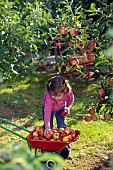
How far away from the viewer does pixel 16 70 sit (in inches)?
238

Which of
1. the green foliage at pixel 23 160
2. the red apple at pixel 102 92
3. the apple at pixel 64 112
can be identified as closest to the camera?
the green foliage at pixel 23 160

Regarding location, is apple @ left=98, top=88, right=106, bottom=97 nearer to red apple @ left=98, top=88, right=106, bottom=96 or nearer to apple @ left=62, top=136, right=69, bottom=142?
red apple @ left=98, top=88, right=106, bottom=96

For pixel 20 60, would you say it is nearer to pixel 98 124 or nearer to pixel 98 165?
pixel 98 124

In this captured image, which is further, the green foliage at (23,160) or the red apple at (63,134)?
the red apple at (63,134)

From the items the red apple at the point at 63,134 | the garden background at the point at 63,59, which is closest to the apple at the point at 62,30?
the garden background at the point at 63,59

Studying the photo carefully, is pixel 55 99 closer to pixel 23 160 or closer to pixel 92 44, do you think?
pixel 92 44

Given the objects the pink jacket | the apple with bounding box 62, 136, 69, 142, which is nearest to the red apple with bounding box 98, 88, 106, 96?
the apple with bounding box 62, 136, 69, 142

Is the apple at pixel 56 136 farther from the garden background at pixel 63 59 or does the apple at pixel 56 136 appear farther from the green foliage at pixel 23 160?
the green foliage at pixel 23 160

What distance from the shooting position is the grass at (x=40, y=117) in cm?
501

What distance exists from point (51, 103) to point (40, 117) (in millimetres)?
2250

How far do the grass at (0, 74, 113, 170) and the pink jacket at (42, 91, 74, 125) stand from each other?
315 mm

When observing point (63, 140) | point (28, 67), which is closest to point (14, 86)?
point (28, 67)

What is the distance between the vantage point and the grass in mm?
5008

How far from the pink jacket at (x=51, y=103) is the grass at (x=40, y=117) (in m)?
0.32
